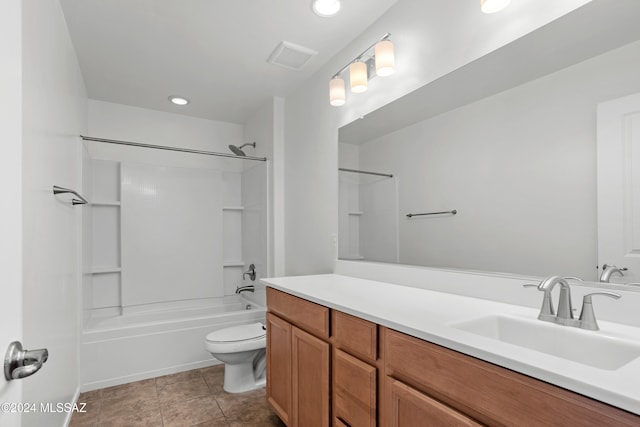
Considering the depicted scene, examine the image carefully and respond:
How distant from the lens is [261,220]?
10.8ft

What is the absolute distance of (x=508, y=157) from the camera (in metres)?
1.34

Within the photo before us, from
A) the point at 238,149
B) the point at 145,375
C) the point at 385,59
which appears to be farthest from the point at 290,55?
the point at 145,375

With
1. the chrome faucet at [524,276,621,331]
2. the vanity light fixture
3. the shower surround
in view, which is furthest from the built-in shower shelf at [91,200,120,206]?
the chrome faucet at [524,276,621,331]

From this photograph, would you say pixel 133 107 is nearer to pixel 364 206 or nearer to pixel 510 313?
pixel 364 206

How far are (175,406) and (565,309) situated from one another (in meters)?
2.31

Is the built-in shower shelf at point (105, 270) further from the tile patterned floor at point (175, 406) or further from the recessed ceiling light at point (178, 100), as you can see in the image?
the recessed ceiling light at point (178, 100)

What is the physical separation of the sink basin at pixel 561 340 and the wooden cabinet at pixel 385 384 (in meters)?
0.21

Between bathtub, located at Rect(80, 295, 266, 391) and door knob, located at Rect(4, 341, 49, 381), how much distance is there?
218 centimetres

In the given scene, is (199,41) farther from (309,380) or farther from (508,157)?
(309,380)

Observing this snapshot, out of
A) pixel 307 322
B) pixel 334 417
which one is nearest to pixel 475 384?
pixel 334 417

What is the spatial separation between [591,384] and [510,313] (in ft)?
1.87

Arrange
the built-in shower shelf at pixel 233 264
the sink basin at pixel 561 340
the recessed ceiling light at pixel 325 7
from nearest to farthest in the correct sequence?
the sink basin at pixel 561 340 < the recessed ceiling light at pixel 325 7 < the built-in shower shelf at pixel 233 264

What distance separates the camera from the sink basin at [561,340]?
2.79 feet

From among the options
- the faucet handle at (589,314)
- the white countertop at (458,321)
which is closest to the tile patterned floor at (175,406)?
the white countertop at (458,321)
